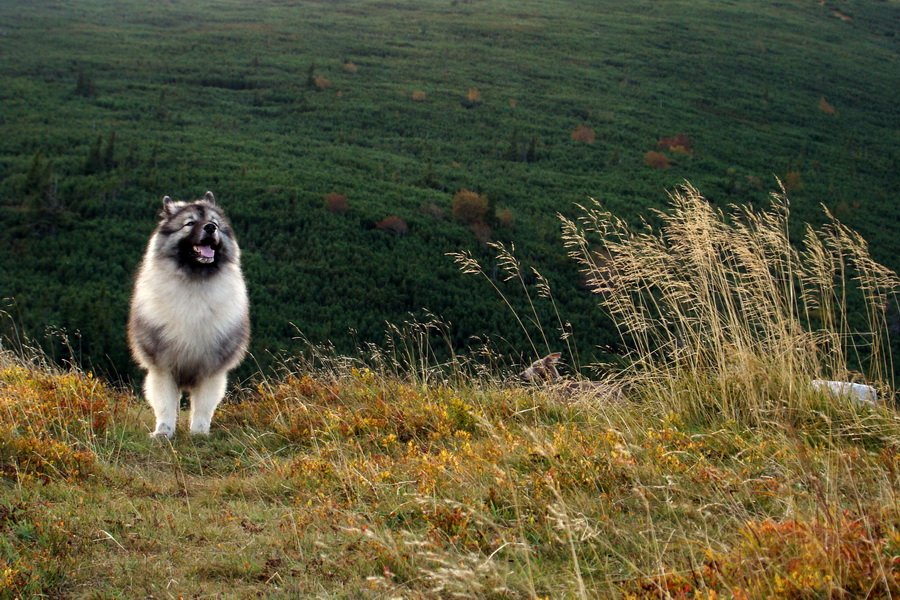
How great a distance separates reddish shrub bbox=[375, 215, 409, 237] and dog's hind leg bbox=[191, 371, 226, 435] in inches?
1887

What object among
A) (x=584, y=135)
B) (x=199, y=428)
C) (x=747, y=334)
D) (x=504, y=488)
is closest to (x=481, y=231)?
(x=584, y=135)

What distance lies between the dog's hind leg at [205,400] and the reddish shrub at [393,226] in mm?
47930

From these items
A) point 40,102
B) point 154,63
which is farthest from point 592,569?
point 154,63

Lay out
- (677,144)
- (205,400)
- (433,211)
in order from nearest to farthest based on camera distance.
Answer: (205,400) < (433,211) < (677,144)

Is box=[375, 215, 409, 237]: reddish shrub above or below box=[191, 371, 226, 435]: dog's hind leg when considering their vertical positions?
below

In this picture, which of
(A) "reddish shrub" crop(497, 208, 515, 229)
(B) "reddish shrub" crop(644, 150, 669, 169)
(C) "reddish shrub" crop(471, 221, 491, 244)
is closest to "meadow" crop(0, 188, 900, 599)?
(C) "reddish shrub" crop(471, 221, 491, 244)

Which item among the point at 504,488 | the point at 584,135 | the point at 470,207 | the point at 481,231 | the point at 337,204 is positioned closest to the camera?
the point at 504,488

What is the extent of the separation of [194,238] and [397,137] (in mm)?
68918

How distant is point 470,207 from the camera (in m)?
55.5

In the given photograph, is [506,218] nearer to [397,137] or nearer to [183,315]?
[397,137]

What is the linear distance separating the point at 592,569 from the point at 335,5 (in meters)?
125

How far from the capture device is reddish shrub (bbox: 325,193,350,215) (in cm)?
5550

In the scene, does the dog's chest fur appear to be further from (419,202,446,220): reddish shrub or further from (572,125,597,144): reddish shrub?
(572,125,597,144): reddish shrub

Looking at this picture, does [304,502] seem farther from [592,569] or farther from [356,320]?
[356,320]
